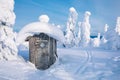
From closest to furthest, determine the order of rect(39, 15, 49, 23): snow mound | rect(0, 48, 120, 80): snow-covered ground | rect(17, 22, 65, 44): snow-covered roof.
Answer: rect(0, 48, 120, 80): snow-covered ground < rect(17, 22, 65, 44): snow-covered roof < rect(39, 15, 49, 23): snow mound

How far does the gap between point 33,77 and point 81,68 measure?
10.1 ft

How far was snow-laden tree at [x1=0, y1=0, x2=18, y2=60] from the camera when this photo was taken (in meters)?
12.1

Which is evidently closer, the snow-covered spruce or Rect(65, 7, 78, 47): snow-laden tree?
the snow-covered spruce

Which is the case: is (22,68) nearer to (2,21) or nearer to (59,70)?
(59,70)

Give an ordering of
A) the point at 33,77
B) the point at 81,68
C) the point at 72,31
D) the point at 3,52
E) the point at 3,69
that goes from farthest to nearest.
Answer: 1. the point at 72,31
2. the point at 3,52
3. the point at 81,68
4. the point at 3,69
5. the point at 33,77

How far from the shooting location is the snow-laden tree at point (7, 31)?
12.1 meters

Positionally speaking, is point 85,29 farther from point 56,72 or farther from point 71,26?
point 56,72

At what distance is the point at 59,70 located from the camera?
10133mm

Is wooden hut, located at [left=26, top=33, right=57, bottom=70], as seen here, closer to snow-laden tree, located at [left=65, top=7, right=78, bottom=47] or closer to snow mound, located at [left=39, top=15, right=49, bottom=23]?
snow mound, located at [left=39, top=15, right=49, bottom=23]

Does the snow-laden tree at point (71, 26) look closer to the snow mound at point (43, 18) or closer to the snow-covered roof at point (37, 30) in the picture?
the snow mound at point (43, 18)

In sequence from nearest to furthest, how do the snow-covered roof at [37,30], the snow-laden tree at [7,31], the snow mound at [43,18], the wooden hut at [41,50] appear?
the snow-covered roof at [37,30] → the wooden hut at [41,50] → the snow-laden tree at [7,31] → the snow mound at [43,18]

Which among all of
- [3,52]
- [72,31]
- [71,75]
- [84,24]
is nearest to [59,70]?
[71,75]

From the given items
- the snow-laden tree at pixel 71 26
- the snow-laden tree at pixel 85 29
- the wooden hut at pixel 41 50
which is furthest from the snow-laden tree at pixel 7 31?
the snow-laden tree at pixel 85 29

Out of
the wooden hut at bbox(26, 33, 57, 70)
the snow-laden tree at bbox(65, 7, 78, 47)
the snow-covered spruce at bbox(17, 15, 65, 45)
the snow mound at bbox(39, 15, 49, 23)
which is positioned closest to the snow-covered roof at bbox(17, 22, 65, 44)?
the snow-covered spruce at bbox(17, 15, 65, 45)
